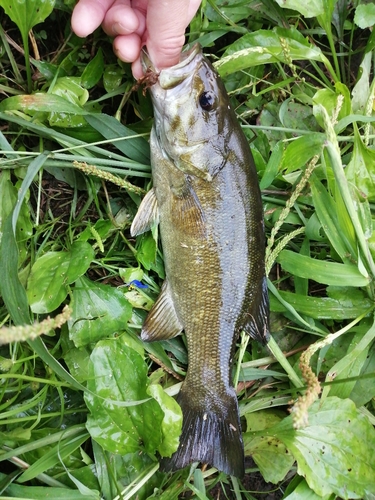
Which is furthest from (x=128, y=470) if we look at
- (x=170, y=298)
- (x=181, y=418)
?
(x=170, y=298)

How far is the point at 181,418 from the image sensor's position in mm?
1978

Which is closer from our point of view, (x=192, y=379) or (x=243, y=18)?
(x=192, y=379)

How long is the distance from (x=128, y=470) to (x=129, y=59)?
6.11 ft

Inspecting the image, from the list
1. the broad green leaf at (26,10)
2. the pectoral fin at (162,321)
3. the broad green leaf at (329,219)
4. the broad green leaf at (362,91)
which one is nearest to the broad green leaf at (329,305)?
the broad green leaf at (329,219)

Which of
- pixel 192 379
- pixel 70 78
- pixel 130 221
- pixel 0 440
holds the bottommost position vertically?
pixel 192 379

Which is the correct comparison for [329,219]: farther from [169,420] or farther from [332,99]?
[169,420]

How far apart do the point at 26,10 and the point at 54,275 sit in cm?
114

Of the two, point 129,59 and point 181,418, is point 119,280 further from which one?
point 129,59

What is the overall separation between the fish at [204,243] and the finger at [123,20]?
16cm

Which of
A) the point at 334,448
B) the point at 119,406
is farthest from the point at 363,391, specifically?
the point at 119,406

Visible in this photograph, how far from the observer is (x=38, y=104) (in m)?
2.04

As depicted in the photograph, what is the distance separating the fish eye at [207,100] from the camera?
1953mm

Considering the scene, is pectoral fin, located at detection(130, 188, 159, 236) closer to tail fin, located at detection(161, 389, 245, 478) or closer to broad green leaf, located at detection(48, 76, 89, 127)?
broad green leaf, located at detection(48, 76, 89, 127)

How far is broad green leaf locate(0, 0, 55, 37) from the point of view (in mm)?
1973
